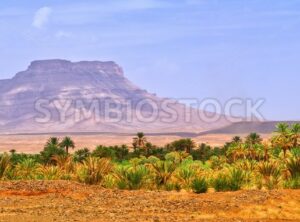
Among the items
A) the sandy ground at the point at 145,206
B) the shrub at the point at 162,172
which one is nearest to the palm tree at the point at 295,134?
the shrub at the point at 162,172

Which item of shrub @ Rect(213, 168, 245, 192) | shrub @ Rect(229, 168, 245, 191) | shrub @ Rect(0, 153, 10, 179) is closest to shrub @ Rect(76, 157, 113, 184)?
shrub @ Rect(0, 153, 10, 179)

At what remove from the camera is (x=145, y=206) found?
78.9ft

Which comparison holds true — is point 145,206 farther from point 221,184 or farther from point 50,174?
point 50,174

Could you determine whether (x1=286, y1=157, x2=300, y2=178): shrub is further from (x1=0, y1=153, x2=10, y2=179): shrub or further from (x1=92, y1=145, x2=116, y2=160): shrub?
(x1=92, y1=145, x2=116, y2=160): shrub

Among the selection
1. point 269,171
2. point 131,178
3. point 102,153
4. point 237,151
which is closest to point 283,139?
point 237,151

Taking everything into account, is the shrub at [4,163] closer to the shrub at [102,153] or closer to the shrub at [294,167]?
the shrub at [294,167]

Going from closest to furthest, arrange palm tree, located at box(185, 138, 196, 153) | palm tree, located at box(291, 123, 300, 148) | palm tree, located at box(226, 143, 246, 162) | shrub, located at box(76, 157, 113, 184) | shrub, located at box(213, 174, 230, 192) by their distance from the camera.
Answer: shrub, located at box(213, 174, 230, 192) → shrub, located at box(76, 157, 113, 184) → palm tree, located at box(291, 123, 300, 148) → palm tree, located at box(226, 143, 246, 162) → palm tree, located at box(185, 138, 196, 153)

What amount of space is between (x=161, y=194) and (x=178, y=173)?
8389 mm

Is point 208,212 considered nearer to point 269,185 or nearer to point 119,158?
point 269,185

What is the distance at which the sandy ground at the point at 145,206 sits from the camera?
21.9m

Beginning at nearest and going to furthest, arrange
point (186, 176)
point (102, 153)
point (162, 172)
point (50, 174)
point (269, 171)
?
point (186, 176) < point (162, 172) < point (50, 174) < point (269, 171) < point (102, 153)

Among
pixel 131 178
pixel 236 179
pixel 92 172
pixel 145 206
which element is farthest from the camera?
pixel 92 172

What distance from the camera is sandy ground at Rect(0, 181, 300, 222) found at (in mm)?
21875

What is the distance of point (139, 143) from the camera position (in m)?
120
